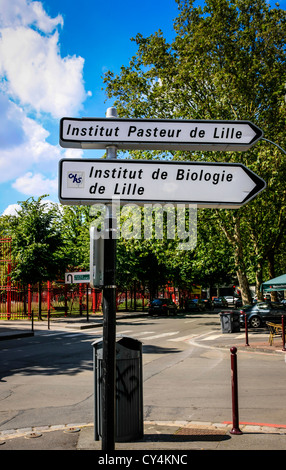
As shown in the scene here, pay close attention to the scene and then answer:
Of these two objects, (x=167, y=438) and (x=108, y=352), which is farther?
(x=167, y=438)

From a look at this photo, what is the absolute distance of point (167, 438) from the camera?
5.20 metres

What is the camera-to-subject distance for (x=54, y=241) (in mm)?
27938

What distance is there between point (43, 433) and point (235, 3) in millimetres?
23775

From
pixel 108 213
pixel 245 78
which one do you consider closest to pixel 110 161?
pixel 108 213

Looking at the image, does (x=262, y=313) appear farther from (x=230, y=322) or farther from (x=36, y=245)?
(x=36, y=245)

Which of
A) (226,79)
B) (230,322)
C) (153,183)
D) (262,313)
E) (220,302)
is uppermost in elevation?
(226,79)

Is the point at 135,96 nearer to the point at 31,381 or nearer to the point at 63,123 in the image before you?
the point at 31,381

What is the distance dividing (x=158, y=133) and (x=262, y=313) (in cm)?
2125

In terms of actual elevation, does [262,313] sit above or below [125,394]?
A: below

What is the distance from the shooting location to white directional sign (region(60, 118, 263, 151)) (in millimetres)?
3896

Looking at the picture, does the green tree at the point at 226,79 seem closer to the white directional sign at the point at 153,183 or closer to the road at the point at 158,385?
the road at the point at 158,385

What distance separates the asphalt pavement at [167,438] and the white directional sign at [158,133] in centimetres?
314

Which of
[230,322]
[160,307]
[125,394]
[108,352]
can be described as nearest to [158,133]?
[108,352]
